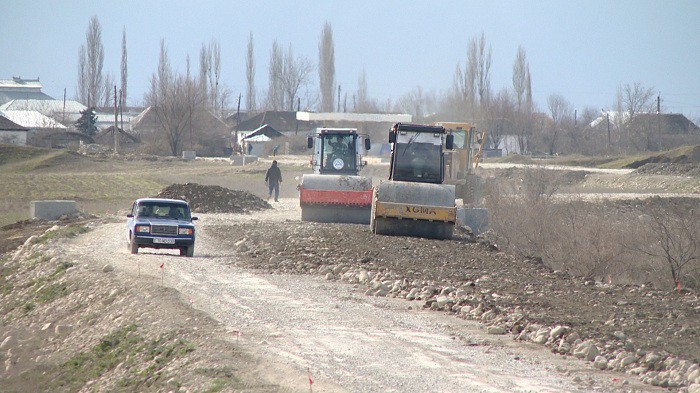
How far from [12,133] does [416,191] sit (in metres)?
77.8

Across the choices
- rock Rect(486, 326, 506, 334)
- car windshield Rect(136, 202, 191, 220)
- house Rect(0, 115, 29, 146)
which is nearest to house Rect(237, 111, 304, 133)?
house Rect(0, 115, 29, 146)

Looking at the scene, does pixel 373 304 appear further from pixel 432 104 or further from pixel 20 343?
pixel 432 104

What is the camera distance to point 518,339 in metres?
12.8

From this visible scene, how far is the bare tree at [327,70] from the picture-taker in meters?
127

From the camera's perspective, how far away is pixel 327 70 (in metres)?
127

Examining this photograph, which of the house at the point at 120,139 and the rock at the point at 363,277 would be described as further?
the house at the point at 120,139

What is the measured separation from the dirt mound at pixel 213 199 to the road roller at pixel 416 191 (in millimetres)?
11793

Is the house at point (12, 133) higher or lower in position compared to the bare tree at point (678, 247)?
higher

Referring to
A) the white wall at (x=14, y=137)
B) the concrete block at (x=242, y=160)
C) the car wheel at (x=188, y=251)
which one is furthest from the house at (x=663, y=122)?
the car wheel at (x=188, y=251)

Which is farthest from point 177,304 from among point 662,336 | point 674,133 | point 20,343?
point 674,133

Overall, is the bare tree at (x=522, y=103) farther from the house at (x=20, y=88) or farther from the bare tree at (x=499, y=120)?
the house at (x=20, y=88)

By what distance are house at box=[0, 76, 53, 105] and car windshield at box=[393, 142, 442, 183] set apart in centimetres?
16807

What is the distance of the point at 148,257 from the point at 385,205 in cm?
633

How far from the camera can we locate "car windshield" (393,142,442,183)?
2602cm
